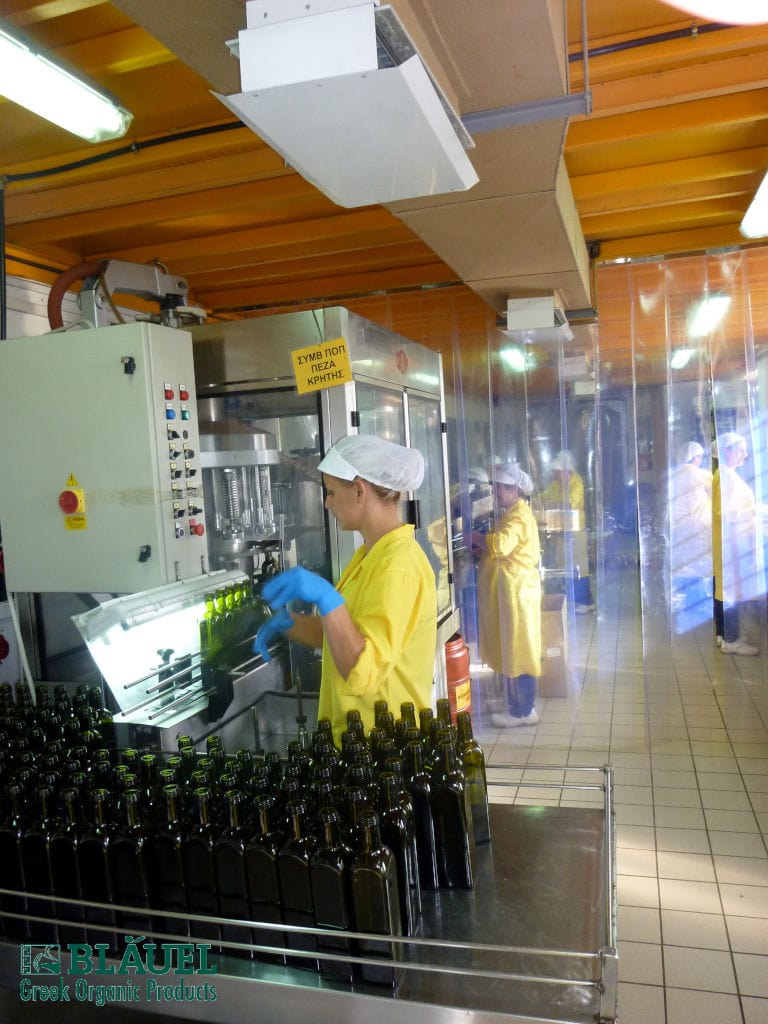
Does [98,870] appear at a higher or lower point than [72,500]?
lower

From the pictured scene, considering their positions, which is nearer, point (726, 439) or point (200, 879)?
point (200, 879)

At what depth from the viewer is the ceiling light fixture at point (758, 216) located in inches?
121

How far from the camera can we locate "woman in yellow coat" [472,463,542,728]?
15.7 ft

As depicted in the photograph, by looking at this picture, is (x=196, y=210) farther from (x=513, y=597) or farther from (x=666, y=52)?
(x=513, y=597)

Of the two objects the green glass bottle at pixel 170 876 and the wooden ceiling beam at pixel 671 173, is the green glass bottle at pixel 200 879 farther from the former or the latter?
the wooden ceiling beam at pixel 671 173

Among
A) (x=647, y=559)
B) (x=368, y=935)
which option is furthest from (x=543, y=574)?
(x=368, y=935)

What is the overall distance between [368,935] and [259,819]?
317mm

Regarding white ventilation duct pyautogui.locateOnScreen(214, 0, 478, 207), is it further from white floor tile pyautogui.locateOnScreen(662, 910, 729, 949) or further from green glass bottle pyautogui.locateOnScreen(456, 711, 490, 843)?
white floor tile pyautogui.locateOnScreen(662, 910, 729, 949)

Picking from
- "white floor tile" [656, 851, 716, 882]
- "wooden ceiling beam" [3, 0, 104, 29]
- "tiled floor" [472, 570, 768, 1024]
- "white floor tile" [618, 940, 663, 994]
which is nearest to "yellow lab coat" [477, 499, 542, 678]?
"tiled floor" [472, 570, 768, 1024]

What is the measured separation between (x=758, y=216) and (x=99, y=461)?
2.99 meters

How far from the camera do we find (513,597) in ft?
16.2

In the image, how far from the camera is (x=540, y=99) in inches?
68.9

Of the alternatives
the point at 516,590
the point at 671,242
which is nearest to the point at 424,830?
the point at 516,590

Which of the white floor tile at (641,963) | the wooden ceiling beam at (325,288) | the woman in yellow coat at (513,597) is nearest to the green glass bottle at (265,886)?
the white floor tile at (641,963)
